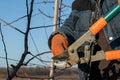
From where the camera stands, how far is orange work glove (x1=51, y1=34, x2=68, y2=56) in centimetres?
268

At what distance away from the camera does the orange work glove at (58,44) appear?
2679 mm

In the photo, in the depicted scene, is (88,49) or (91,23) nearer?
(88,49)

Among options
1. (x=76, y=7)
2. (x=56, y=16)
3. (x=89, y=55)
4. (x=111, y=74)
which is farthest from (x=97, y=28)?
(x=56, y=16)

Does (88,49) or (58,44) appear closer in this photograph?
(88,49)

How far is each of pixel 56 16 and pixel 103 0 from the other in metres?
2.06

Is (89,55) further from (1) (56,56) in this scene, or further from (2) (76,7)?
(2) (76,7)

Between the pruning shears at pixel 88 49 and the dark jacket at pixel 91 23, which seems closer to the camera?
Result: the pruning shears at pixel 88 49

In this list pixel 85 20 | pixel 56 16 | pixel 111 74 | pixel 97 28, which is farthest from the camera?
pixel 56 16

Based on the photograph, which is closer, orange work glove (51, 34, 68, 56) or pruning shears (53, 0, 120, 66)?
pruning shears (53, 0, 120, 66)

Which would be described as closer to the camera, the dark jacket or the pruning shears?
the pruning shears

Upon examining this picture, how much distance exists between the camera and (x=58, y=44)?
271cm

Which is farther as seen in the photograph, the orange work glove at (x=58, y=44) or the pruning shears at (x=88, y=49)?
the orange work glove at (x=58, y=44)

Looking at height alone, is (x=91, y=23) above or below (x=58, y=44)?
above

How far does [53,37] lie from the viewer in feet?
9.13
